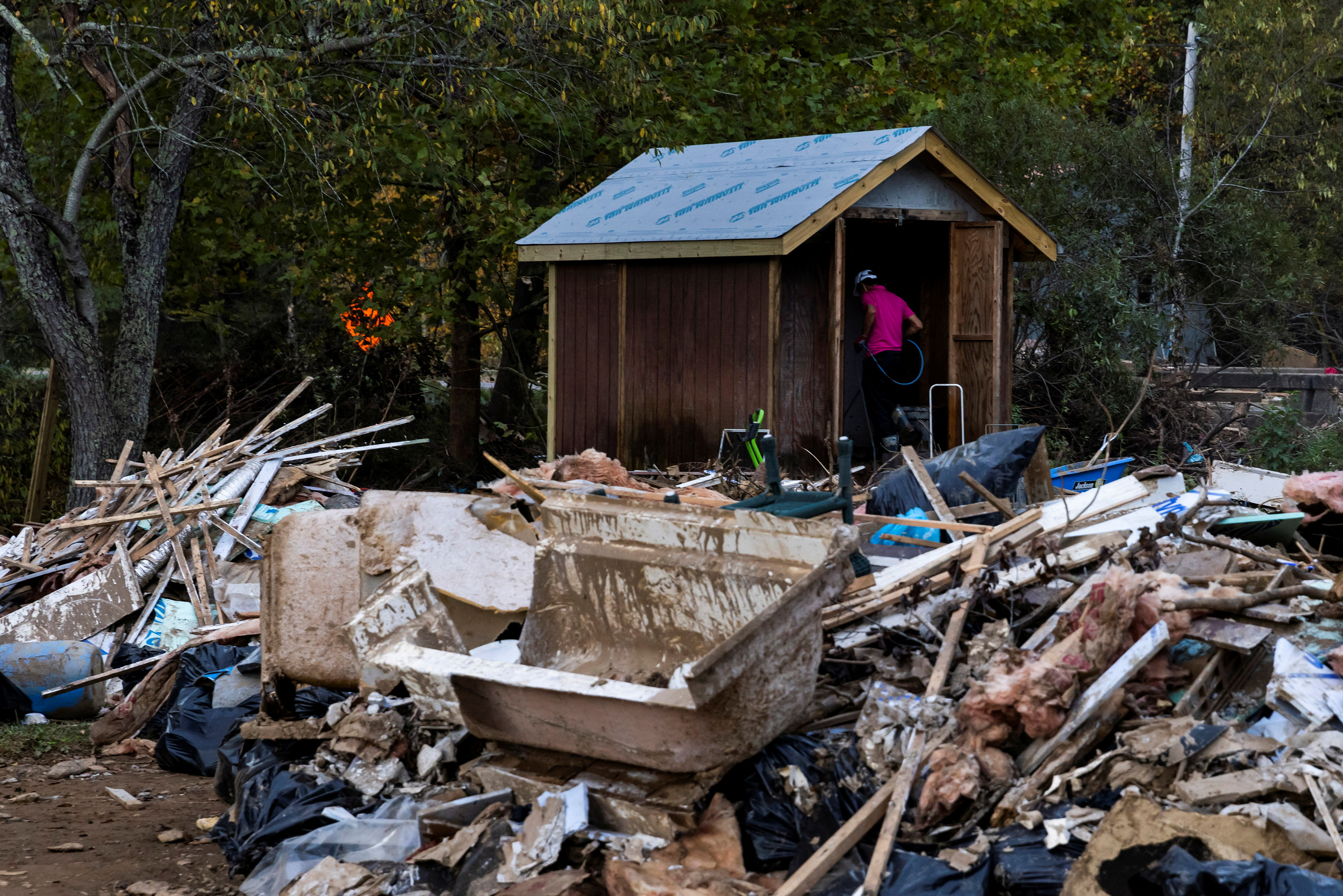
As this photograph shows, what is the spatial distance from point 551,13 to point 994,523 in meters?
5.71

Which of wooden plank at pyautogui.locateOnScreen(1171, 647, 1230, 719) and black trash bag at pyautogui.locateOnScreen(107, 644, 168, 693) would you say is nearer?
wooden plank at pyautogui.locateOnScreen(1171, 647, 1230, 719)

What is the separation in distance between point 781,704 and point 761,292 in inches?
249

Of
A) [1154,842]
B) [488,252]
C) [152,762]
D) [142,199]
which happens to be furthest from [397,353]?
[1154,842]

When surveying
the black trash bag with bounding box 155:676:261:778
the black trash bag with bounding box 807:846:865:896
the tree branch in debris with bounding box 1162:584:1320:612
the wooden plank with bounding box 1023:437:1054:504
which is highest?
the wooden plank with bounding box 1023:437:1054:504

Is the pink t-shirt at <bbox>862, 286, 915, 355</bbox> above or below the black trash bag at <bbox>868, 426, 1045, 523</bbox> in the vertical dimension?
above

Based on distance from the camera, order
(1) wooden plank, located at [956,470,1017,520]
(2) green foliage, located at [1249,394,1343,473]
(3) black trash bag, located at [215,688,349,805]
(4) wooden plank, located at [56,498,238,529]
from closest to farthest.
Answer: (3) black trash bag, located at [215,688,349,805] → (1) wooden plank, located at [956,470,1017,520] → (4) wooden plank, located at [56,498,238,529] → (2) green foliage, located at [1249,394,1343,473]

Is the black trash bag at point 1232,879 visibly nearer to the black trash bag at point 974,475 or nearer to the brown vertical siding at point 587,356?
the black trash bag at point 974,475

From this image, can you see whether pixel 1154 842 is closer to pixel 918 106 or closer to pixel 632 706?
pixel 632 706

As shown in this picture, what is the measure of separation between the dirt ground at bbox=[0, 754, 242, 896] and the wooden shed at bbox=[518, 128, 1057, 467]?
564 centimetres

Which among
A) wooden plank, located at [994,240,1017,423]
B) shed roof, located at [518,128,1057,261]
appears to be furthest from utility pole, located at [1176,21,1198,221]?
shed roof, located at [518,128,1057,261]

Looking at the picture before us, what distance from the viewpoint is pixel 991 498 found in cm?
714

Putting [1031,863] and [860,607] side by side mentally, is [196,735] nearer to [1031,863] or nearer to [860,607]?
[860,607]

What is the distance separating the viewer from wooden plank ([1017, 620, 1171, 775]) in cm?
443

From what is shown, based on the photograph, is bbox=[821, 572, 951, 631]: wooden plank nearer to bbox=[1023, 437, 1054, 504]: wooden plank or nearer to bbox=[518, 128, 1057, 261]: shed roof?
bbox=[1023, 437, 1054, 504]: wooden plank
